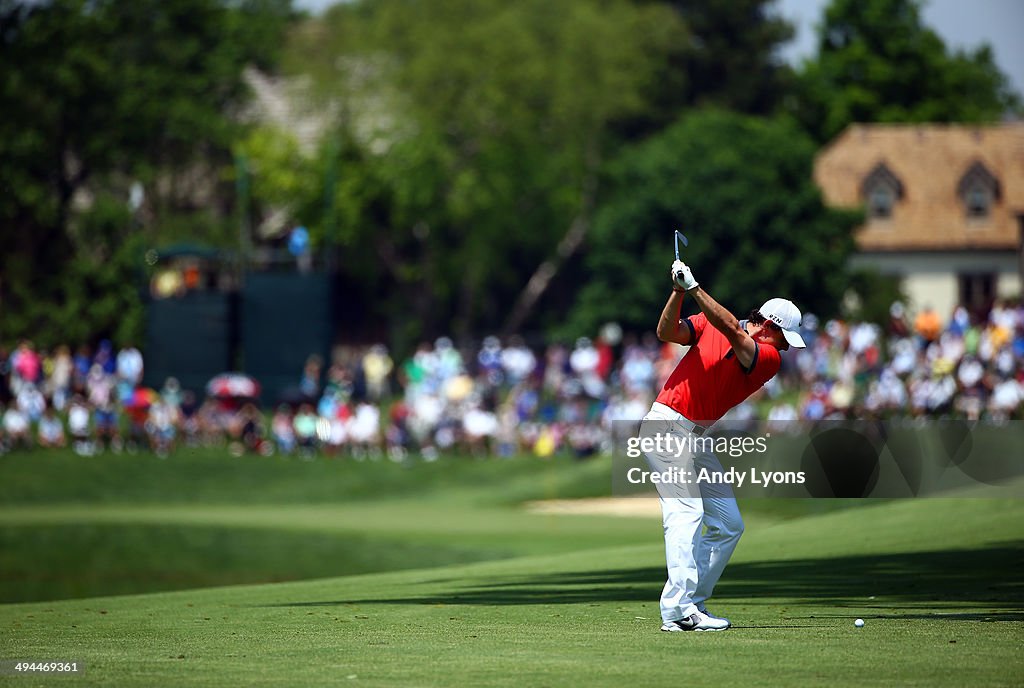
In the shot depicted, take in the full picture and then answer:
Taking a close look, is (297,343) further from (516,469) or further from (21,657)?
(21,657)

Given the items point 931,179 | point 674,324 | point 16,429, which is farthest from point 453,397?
point 931,179

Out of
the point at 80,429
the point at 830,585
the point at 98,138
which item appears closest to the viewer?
the point at 830,585

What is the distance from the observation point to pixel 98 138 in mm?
55750

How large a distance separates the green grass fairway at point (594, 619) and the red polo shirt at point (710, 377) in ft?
4.83

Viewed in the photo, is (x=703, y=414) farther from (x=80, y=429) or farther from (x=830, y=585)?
(x=80, y=429)

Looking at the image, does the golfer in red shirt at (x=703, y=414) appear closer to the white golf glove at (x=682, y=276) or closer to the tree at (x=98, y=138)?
the white golf glove at (x=682, y=276)

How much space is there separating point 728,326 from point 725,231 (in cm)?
4627

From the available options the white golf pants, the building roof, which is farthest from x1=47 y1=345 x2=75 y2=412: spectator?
the building roof

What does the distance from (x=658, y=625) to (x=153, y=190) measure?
169 ft

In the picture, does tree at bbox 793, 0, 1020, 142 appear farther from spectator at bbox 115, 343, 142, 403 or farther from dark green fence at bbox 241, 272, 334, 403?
spectator at bbox 115, 343, 142, 403

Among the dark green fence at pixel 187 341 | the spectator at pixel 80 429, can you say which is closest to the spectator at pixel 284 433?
the dark green fence at pixel 187 341

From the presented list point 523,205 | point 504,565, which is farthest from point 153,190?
point 504,565

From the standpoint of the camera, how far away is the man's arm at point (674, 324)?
10188mm

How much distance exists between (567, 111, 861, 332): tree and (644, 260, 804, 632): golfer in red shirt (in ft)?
144
